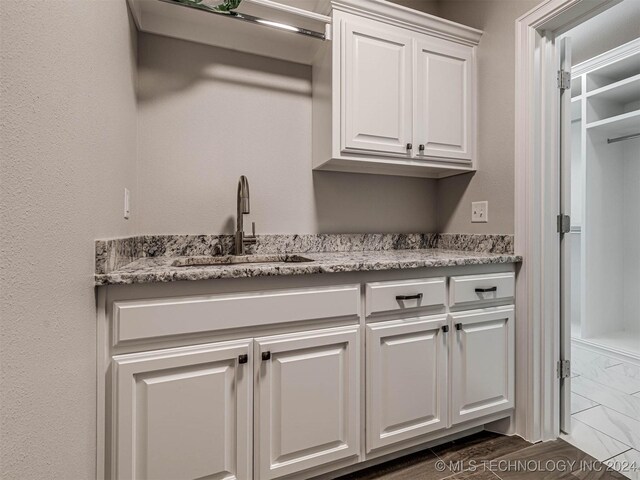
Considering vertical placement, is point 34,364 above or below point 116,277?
below

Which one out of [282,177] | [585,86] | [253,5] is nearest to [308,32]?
[253,5]

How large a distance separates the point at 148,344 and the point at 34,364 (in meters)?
0.43

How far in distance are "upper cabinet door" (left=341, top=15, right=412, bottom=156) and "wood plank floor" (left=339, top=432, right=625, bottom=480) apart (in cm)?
142

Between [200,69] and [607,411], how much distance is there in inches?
111

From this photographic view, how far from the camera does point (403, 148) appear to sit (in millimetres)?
1688

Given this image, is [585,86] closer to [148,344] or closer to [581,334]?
[581,334]

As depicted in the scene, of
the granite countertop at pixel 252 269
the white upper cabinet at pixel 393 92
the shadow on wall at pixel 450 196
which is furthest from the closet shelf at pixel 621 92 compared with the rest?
the granite countertop at pixel 252 269

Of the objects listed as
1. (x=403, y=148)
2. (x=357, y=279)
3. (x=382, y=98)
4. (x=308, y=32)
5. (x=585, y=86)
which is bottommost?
(x=357, y=279)

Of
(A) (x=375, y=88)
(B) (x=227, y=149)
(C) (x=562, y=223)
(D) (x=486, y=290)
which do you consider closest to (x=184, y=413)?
(B) (x=227, y=149)

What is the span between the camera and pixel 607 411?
69.7 inches

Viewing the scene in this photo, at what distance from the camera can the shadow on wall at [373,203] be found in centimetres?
190

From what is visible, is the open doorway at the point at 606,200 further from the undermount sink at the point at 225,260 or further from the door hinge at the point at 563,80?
the undermount sink at the point at 225,260

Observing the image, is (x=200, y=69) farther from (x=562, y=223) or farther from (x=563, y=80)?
(x=562, y=223)

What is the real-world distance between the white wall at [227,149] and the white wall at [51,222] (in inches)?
20.9
